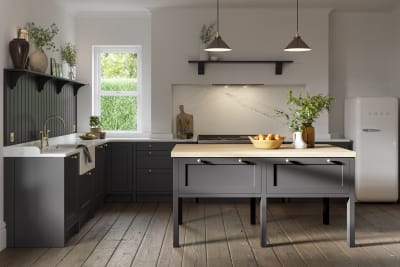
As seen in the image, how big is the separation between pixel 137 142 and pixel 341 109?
299 cm

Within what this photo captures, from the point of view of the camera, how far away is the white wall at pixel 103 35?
8.45m

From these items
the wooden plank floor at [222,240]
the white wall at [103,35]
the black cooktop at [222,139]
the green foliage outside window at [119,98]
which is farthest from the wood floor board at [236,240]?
the white wall at [103,35]

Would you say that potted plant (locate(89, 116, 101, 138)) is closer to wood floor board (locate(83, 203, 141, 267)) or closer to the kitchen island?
wood floor board (locate(83, 203, 141, 267))

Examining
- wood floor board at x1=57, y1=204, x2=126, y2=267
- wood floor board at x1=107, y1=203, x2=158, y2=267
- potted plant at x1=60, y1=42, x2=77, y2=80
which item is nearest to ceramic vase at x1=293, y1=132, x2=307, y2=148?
wood floor board at x1=107, y1=203, x2=158, y2=267

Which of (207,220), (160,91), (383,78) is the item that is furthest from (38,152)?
(383,78)

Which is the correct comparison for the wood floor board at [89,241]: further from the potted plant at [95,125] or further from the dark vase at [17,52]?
the dark vase at [17,52]

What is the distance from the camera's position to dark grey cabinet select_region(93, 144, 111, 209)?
23.1ft

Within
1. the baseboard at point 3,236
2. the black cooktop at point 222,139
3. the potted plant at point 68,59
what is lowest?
the baseboard at point 3,236

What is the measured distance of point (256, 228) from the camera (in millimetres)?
6105

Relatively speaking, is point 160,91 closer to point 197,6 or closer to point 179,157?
point 197,6

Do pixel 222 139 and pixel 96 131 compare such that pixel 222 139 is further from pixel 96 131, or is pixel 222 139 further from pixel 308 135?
pixel 308 135

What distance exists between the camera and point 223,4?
25.8ft

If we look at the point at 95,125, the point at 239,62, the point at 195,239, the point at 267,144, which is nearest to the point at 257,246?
the point at 195,239

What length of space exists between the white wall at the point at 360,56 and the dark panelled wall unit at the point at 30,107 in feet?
12.6
